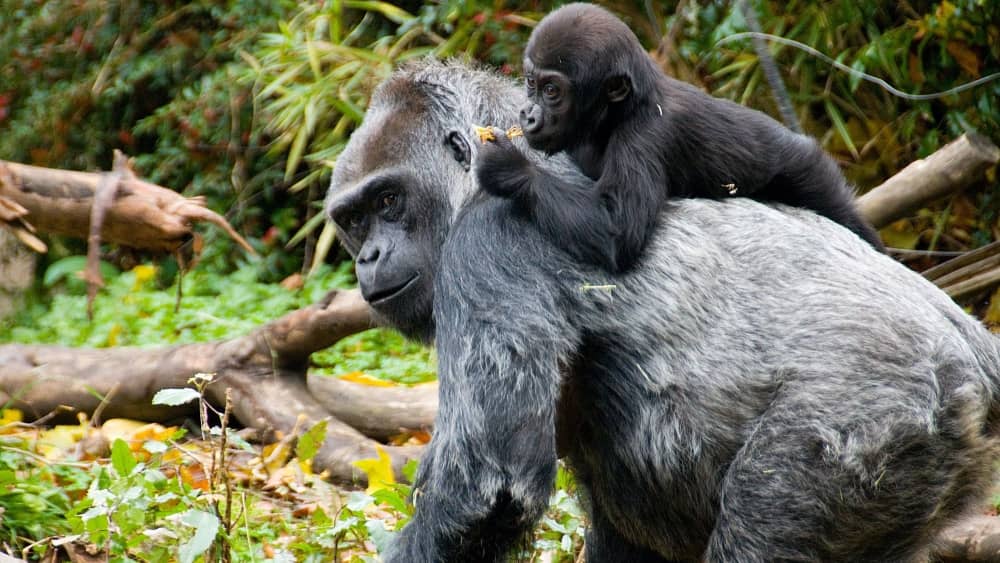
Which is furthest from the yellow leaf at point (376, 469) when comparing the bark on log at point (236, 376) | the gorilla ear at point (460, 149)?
the gorilla ear at point (460, 149)

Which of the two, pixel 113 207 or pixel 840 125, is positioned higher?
pixel 113 207

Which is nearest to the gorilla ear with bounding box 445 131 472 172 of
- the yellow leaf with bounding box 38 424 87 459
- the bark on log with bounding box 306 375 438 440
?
the bark on log with bounding box 306 375 438 440

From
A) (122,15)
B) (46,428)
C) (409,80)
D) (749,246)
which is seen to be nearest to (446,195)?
(409,80)

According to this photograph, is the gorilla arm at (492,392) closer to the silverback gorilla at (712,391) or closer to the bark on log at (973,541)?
the silverback gorilla at (712,391)

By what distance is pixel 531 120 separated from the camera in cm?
399

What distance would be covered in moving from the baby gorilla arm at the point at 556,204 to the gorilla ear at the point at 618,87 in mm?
440

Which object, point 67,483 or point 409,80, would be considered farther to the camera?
point 67,483

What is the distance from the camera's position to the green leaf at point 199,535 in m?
3.64

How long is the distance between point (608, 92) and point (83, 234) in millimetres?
3013

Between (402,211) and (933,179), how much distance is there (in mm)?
2682

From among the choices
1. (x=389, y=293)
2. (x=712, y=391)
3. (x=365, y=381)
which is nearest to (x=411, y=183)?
(x=389, y=293)

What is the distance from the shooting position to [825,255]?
3.76 m

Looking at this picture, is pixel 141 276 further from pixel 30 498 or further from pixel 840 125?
pixel 840 125

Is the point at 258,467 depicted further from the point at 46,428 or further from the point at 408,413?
the point at 46,428
